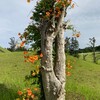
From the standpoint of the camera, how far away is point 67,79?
1156 inches

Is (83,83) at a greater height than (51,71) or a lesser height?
lesser

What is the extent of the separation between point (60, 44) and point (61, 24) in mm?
742

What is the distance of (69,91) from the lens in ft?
76.5

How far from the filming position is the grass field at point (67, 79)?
22470 millimetres

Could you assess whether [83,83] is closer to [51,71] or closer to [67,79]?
[67,79]

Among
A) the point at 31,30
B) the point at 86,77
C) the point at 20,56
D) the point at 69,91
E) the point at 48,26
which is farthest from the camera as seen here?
the point at 20,56

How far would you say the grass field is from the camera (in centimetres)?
2247

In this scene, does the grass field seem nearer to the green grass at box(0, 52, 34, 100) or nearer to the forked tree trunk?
the green grass at box(0, 52, 34, 100)

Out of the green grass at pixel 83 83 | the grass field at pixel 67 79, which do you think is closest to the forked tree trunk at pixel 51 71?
the grass field at pixel 67 79

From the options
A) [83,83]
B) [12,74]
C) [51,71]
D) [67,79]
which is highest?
[51,71]

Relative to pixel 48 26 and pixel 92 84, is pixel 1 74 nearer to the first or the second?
pixel 92 84

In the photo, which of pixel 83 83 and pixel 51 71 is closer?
pixel 51 71

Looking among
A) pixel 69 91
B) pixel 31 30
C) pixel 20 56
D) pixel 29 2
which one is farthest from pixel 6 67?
pixel 29 2

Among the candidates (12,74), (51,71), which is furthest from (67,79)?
(51,71)
